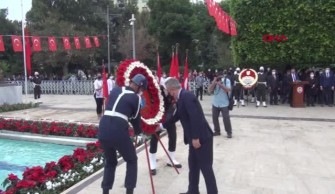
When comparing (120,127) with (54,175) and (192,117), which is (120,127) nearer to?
(192,117)

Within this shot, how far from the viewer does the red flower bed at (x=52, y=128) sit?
1141 cm

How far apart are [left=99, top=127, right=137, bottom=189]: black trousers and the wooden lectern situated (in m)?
13.4

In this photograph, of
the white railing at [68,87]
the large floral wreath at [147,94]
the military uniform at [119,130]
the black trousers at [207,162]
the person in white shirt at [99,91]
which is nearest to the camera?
the military uniform at [119,130]

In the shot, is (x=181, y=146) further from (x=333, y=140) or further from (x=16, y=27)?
(x=16, y=27)

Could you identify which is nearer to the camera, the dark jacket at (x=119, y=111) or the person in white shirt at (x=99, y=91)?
the dark jacket at (x=119, y=111)

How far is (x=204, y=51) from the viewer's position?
1629 inches

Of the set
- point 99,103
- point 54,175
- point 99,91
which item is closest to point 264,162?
point 54,175

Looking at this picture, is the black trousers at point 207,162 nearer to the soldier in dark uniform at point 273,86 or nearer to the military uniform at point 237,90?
the military uniform at point 237,90

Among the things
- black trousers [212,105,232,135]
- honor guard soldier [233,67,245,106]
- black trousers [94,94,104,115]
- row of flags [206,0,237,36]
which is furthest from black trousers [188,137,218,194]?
honor guard soldier [233,67,245,106]

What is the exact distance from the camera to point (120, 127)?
5230 mm

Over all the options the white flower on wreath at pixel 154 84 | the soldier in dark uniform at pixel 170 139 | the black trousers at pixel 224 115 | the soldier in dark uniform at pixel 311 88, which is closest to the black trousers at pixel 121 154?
the white flower on wreath at pixel 154 84

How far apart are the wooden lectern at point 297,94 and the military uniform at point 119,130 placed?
→ 1329cm

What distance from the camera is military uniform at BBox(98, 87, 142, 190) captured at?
17.1 ft

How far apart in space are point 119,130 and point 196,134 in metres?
1.06
